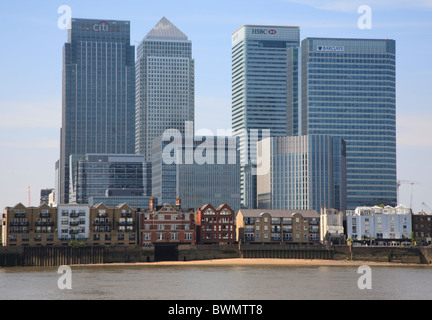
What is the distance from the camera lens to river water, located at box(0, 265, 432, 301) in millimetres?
129250

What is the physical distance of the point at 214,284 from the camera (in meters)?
148

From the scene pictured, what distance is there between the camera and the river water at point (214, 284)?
12925cm
